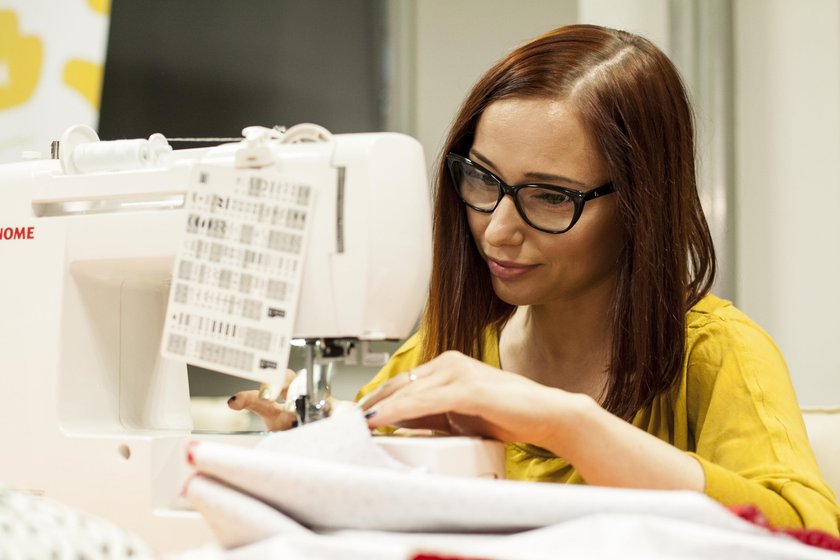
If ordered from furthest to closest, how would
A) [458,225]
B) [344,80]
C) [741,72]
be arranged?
[344,80], [741,72], [458,225]

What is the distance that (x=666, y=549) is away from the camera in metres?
0.66

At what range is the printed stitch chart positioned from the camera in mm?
1021

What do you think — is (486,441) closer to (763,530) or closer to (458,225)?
(763,530)

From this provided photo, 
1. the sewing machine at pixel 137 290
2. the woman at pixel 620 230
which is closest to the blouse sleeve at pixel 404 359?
the woman at pixel 620 230

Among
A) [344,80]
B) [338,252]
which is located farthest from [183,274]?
[344,80]

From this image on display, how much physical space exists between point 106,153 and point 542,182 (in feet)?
1.86

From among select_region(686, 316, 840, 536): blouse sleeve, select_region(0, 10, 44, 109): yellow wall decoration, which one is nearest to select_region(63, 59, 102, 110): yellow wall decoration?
select_region(0, 10, 44, 109): yellow wall decoration

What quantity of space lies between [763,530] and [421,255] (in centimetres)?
48

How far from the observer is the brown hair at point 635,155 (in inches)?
52.5

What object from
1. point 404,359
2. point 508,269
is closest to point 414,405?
point 508,269

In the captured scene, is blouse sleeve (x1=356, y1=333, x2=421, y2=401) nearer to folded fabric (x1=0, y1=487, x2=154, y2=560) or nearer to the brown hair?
the brown hair

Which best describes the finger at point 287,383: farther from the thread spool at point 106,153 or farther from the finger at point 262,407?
the thread spool at point 106,153

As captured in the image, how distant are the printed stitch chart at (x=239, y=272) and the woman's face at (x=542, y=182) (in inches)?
15.5

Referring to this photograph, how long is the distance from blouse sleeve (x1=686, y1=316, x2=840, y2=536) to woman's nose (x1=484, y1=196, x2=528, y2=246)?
1.05 ft
